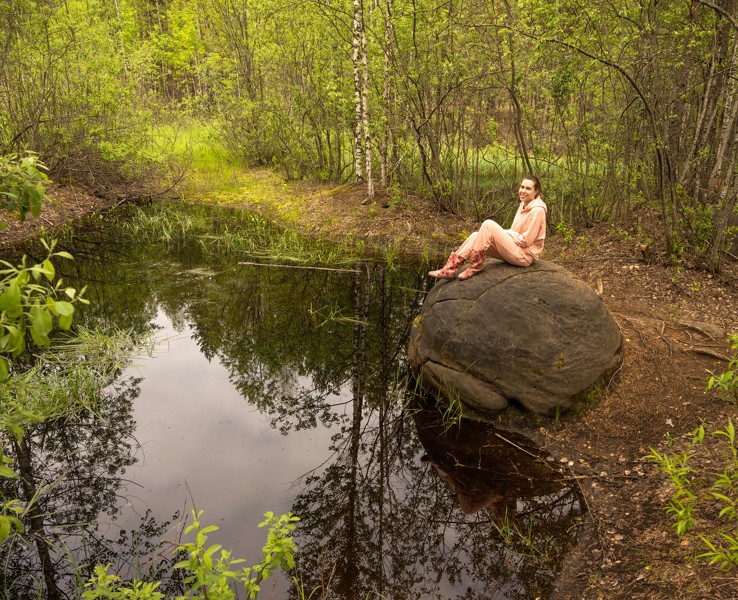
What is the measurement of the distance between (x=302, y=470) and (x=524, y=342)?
107 inches

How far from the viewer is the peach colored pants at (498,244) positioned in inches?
243

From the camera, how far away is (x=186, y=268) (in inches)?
436

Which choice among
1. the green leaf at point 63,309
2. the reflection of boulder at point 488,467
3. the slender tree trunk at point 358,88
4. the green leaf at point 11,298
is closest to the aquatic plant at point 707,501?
the reflection of boulder at point 488,467

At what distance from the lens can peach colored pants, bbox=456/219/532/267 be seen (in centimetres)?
618

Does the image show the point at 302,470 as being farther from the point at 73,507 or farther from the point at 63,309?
the point at 63,309

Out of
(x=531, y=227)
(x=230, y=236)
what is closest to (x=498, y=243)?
(x=531, y=227)

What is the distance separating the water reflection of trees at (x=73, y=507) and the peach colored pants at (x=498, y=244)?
14.7ft

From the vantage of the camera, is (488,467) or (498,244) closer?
(488,467)

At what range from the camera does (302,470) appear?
532cm

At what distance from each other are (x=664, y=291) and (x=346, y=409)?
16.3 ft

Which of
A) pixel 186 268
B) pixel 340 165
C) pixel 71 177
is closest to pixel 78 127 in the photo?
pixel 71 177

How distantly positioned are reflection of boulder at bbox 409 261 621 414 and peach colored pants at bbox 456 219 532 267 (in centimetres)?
15

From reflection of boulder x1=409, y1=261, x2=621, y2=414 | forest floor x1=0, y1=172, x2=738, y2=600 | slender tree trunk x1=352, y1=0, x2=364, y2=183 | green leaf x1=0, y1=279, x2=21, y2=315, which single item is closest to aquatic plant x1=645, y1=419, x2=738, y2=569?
forest floor x1=0, y1=172, x2=738, y2=600

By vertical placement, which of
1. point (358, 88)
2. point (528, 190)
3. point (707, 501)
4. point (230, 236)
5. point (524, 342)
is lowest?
point (707, 501)
